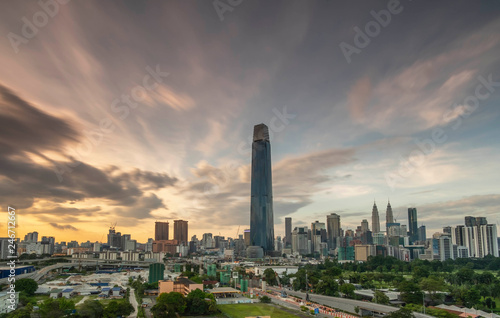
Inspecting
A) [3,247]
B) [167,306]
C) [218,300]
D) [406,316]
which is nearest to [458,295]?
[406,316]

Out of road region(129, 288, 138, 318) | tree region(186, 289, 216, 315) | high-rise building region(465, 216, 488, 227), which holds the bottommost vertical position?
road region(129, 288, 138, 318)

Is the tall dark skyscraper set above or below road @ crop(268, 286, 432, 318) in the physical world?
above

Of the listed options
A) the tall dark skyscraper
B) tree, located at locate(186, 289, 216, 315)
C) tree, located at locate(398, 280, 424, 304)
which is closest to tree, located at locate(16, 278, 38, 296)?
tree, located at locate(186, 289, 216, 315)

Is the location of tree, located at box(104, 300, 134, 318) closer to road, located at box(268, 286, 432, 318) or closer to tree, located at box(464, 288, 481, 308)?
road, located at box(268, 286, 432, 318)

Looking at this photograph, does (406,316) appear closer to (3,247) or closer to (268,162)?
(3,247)

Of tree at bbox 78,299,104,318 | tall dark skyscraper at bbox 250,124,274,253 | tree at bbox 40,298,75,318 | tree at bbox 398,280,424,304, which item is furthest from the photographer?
tall dark skyscraper at bbox 250,124,274,253

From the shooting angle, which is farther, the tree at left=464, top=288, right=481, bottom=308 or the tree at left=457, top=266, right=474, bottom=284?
the tree at left=457, top=266, right=474, bottom=284

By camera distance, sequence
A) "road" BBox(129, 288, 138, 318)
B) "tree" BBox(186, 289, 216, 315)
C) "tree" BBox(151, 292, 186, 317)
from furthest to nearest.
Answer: "tree" BBox(186, 289, 216, 315) < "road" BBox(129, 288, 138, 318) < "tree" BBox(151, 292, 186, 317)

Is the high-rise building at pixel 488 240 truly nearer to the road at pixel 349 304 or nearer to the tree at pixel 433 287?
the tree at pixel 433 287

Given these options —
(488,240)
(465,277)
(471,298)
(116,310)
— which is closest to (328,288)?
(471,298)
